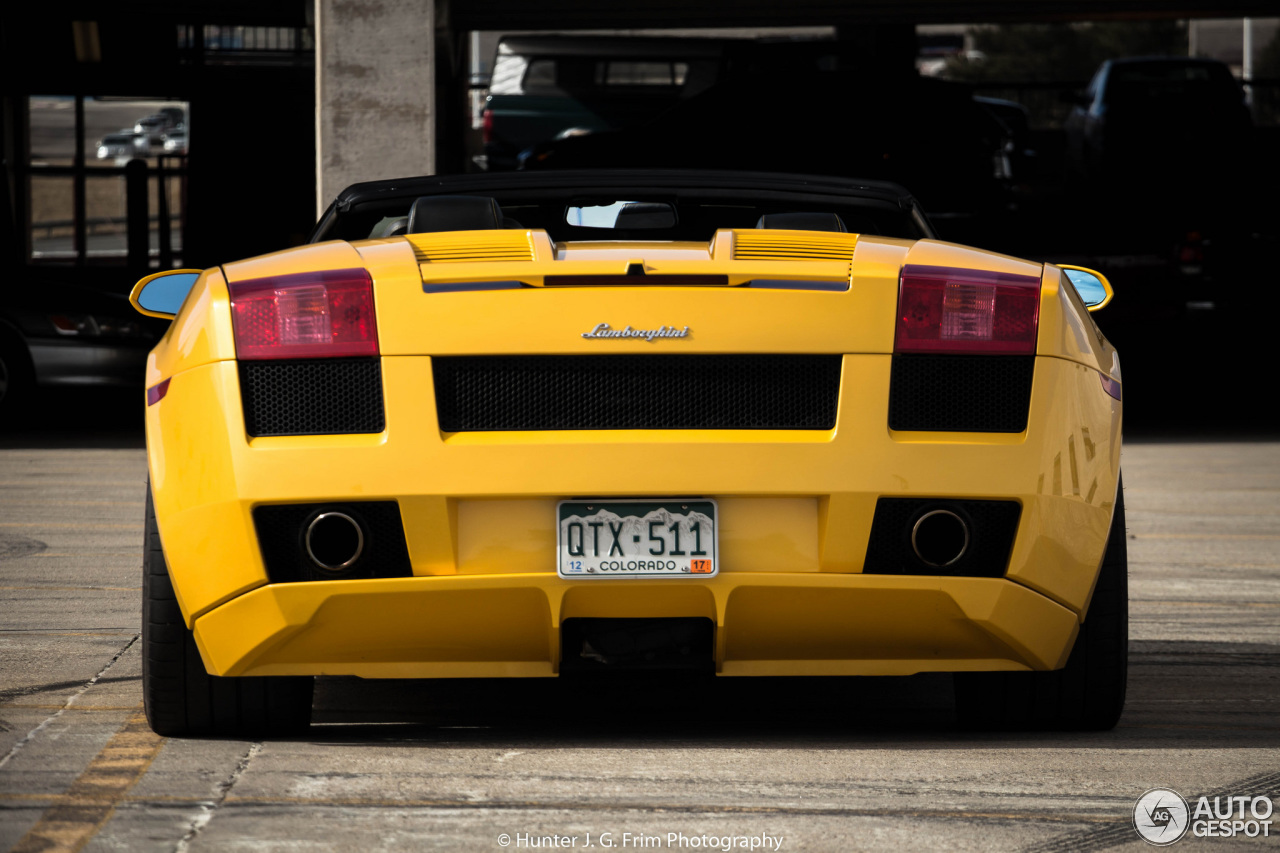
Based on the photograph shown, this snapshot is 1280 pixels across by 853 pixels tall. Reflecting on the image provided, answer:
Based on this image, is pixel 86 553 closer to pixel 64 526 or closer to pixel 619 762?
pixel 64 526

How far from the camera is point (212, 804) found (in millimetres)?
3123

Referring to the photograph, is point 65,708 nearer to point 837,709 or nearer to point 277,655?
point 277,655

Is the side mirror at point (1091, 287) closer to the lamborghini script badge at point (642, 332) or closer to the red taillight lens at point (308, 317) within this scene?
the lamborghini script badge at point (642, 332)

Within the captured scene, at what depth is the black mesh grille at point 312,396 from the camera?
10.8 feet

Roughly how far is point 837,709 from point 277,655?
1.35m

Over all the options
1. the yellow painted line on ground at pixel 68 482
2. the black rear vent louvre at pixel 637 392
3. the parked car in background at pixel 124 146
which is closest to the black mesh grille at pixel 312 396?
the black rear vent louvre at pixel 637 392

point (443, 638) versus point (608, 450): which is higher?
point (608, 450)

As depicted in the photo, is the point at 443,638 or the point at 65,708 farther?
the point at 65,708

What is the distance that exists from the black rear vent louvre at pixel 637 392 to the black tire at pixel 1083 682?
0.77m

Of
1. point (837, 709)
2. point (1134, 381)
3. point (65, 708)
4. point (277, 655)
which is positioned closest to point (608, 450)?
point (277, 655)

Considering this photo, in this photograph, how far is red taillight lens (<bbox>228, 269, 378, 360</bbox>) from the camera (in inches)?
130

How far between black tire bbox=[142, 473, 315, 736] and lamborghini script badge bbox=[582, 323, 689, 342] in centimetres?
99

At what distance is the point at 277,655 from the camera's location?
3.42 metres

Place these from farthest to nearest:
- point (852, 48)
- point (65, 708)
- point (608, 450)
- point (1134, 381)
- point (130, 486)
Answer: point (852, 48) → point (1134, 381) → point (130, 486) → point (65, 708) → point (608, 450)
